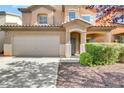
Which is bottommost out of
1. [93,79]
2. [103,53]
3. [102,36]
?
[93,79]

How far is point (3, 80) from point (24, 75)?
1.36 metres

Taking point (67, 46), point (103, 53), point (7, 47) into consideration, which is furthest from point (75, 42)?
point (103, 53)

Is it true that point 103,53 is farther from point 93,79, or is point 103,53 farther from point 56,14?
point 56,14

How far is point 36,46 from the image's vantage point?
19.2 m

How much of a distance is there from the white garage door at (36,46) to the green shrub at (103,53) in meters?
6.96

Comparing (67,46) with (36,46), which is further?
(36,46)

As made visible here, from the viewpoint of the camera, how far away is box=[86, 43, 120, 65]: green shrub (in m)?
12.4

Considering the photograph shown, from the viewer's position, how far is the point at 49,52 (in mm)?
19203

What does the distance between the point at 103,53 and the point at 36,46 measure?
8876mm

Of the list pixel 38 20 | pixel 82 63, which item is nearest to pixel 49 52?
pixel 38 20

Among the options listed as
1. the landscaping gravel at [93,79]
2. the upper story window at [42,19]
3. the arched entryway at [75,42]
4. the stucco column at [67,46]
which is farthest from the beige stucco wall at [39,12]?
the landscaping gravel at [93,79]

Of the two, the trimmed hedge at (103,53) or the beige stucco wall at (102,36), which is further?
the beige stucco wall at (102,36)

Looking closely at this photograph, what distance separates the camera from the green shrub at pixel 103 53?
1243 cm

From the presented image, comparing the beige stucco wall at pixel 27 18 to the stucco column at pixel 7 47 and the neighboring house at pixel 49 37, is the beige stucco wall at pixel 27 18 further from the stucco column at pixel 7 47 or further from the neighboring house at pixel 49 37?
the stucco column at pixel 7 47
